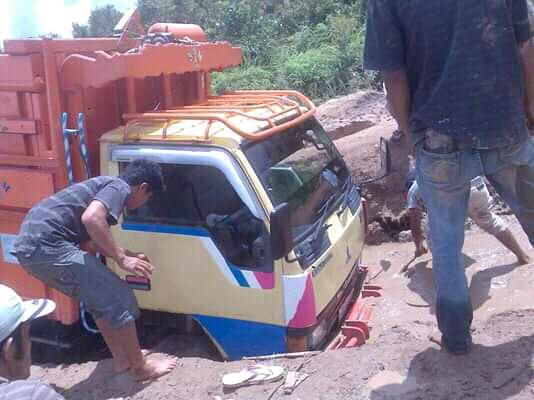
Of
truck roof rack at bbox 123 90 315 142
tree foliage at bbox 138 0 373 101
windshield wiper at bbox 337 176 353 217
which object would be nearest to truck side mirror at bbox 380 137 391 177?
windshield wiper at bbox 337 176 353 217

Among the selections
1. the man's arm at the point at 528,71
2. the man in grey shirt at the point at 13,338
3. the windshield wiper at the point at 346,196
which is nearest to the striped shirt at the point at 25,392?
the man in grey shirt at the point at 13,338

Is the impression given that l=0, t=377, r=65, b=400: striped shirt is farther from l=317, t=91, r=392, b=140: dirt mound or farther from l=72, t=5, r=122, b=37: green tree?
l=72, t=5, r=122, b=37: green tree

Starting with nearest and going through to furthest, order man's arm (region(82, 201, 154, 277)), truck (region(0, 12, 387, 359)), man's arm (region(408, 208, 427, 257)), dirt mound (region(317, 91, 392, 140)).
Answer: man's arm (region(82, 201, 154, 277)) → truck (region(0, 12, 387, 359)) → man's arm (region(408, 208, 427, 257)) → dirt mound (region(317, 91, 392, 140))

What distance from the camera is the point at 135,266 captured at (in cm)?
363

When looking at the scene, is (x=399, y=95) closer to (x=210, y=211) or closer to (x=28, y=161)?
(x=210, y=211)

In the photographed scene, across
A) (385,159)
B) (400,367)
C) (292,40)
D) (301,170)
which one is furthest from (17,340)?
(292,40)

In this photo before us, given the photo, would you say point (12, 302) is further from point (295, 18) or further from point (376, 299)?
point (295, 18)

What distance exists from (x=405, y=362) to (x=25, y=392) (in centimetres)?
196

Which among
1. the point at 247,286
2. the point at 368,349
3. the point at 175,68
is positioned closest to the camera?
the point at 368,349

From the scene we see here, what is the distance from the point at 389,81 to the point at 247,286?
4.86 ft

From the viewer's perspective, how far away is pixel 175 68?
464 cm

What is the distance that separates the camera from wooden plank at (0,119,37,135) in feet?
13.8

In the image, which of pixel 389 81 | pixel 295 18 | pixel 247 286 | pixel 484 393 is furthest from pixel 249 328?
pixel 295 18

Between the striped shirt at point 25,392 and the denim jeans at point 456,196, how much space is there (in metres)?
1.79
